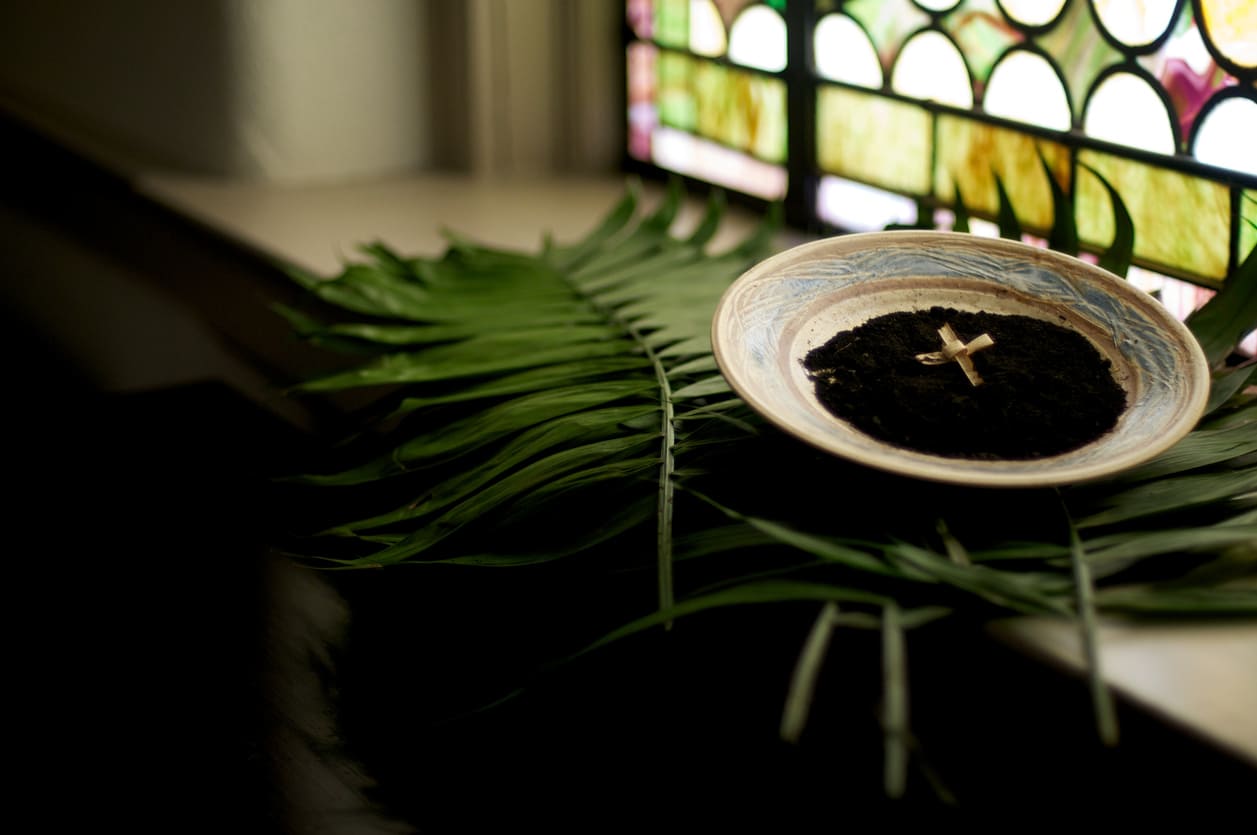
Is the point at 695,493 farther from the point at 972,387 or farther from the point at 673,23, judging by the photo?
the point at 673,23

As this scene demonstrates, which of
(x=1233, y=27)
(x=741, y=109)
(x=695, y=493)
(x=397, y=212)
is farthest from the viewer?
(x=397, y=212)

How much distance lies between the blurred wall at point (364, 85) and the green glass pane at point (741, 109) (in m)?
0.19

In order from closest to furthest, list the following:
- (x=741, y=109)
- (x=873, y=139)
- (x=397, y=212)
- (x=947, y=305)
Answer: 1. (x=947, y=305)
2. (x=873, y=139)
3. (x=741, y=109)
4. (x=397, y=212)

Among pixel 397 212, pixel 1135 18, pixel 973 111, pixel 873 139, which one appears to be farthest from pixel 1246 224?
pixel 397 212

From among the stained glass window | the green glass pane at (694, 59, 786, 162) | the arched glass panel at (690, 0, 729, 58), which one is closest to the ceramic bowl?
the stained glass window

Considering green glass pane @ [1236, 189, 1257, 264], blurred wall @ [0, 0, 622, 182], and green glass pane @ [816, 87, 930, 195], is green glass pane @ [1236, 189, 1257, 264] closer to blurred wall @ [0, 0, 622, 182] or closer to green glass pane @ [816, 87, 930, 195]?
green glass pane @ [816, 87, 930, 195]

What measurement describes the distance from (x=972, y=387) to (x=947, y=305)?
4.7 inches

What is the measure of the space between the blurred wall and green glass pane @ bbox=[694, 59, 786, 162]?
0.64ft

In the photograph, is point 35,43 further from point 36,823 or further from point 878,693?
point 878,693

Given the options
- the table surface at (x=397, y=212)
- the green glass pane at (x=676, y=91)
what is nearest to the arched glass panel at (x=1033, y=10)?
the table surface at (x=397, y=212)

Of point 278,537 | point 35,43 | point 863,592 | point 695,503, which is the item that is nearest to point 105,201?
point 35,43

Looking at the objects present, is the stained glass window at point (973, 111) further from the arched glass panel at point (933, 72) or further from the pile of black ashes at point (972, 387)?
the pile of black ashes at point (972, 387)

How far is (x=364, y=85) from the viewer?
1.75 m

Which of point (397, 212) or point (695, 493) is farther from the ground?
point (397, 212)
